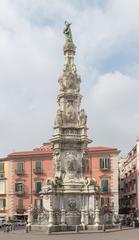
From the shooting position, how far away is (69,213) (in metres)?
39.6

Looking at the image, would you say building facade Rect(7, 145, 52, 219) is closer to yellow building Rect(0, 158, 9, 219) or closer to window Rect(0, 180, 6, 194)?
yellow building Rect(0, 158, 9, 219)

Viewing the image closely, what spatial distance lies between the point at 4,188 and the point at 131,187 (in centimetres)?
2145

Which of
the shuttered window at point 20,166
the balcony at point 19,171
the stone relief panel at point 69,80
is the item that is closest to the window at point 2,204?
the balcony at point 19,171

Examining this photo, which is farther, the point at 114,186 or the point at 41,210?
the point at 114,186

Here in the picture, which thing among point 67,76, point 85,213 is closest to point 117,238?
point 85,213

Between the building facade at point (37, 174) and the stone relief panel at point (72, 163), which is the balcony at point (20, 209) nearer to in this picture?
the building facade at point (37, 174)

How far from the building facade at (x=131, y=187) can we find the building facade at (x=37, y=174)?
642 centimetres

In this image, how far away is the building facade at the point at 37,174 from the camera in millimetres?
69750

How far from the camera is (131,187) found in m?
81.6

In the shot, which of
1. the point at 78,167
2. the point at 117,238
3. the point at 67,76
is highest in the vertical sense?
the point at 67,76

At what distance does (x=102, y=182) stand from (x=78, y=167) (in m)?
27.9

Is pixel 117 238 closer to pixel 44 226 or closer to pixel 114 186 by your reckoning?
pixel 44 226

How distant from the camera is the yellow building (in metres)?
71.9

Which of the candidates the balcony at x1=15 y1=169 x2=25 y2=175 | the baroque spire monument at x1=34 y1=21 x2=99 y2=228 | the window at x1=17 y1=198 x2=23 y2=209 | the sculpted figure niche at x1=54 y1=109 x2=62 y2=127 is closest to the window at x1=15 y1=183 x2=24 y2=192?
the window at x1=17 y1=198 x2=23 y2=209
